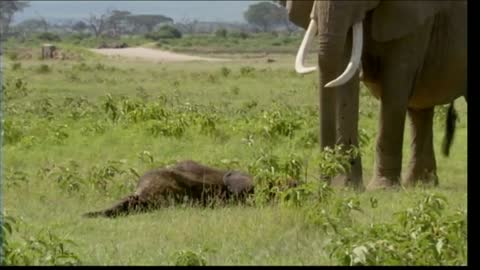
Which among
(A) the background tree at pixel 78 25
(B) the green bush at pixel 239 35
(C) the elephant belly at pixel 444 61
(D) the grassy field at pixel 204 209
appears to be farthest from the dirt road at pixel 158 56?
(C) the elephant belly at pixel 444 61

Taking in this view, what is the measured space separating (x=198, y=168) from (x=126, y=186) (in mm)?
672

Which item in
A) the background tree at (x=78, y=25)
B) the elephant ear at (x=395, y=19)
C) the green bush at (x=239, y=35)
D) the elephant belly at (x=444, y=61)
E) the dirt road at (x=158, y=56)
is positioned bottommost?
the dirt road at (x=158, y=56)

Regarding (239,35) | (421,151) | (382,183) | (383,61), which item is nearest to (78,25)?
(239,35)

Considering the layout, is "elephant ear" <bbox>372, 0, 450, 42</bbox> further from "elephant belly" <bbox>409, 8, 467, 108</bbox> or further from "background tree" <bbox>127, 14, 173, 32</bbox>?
"background tree" <bbox>127, 14, 173, 32</bbox>

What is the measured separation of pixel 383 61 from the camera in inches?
360

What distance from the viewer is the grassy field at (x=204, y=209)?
515 centimetres

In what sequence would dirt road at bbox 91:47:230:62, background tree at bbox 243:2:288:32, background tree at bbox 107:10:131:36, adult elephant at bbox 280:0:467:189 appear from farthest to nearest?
background tree at bbox 243:2:288:32, background tree at bbox 107:10:131:36, dirt road at bbox 91:47:230:62, adult elephant at bbox 280:0:467:189

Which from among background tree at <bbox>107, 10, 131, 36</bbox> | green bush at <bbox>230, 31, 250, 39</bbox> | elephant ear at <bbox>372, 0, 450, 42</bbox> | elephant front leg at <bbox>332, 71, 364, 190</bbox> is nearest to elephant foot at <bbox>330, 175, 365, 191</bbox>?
elephant front leg at <bbox>332, 71, 364, 190</bbox>

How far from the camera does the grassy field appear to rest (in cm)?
515

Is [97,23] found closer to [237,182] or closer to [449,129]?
[449,129]

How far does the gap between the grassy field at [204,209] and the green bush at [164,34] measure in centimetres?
5234

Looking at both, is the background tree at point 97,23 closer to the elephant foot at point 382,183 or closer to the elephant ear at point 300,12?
the elephant ear at point 300,12

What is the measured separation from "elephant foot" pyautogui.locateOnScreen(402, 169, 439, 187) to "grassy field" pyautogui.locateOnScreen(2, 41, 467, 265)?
0.63 feet

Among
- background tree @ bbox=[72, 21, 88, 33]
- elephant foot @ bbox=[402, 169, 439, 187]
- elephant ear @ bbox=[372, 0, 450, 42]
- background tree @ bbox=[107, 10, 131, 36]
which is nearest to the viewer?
elephant ear @ bbox=[372, 0, 450, 42]
